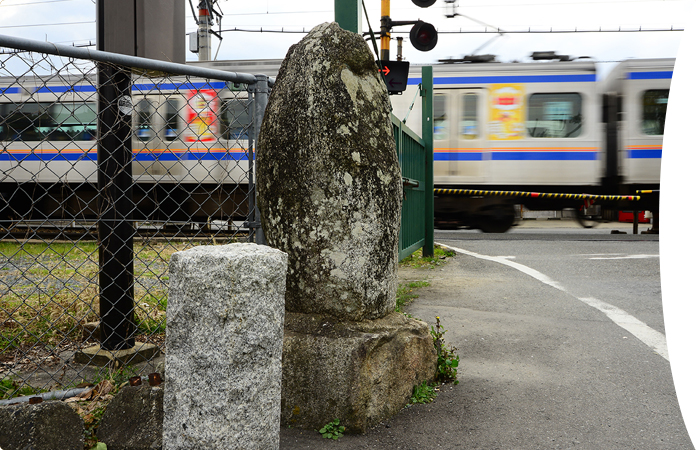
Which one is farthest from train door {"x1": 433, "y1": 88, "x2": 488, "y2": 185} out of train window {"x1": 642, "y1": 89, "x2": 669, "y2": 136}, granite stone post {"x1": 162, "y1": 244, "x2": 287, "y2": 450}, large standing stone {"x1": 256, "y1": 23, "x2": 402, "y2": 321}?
granite stone post {"x1": 162, "y1": 244, "x2": 287, "y2": 450}

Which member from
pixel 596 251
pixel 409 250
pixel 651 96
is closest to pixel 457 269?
pixel 409 250

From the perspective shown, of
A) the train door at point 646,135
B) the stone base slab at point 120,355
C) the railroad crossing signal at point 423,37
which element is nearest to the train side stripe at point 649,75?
the train door at point 646,135

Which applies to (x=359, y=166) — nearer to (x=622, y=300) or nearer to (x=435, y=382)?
(x=435, y=382)

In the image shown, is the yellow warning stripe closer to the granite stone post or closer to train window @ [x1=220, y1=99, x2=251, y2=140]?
Result: train window @ [x1=220, y1=99, x2=251, y2=140]

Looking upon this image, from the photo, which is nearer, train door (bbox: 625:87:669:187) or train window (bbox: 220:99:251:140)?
train window (bbox: 220:99:251:140)

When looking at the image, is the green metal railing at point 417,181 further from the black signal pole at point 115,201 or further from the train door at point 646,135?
the train door at point 646,135

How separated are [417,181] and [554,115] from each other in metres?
6.46

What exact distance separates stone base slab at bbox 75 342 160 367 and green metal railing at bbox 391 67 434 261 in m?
3.20

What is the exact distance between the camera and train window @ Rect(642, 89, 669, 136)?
39.0ft

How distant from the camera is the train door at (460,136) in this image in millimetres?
12289

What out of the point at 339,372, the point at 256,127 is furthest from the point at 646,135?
the point at 339,372

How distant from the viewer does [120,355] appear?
11.1 ft

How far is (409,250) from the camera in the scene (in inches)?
270

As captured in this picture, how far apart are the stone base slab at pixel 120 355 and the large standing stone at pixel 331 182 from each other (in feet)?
4.12
